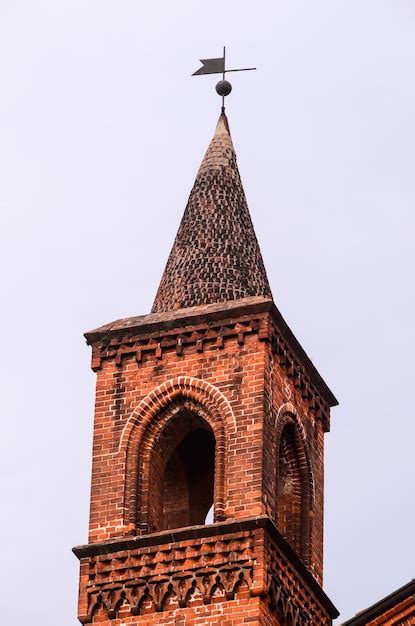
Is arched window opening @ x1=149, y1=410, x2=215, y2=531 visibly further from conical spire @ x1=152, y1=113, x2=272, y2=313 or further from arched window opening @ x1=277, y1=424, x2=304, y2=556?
conical spire @ x1=152, y1=113, x2=272, y2=313

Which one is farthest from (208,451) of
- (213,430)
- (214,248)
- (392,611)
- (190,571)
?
(392,611)

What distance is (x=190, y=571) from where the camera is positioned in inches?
1624

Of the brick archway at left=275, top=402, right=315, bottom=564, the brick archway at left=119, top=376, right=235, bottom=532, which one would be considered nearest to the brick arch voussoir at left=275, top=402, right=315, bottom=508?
the brick archway at left=275, top=402, right=315, bottom=564

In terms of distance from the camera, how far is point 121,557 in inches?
1647

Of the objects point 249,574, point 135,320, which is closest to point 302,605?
point 249,574

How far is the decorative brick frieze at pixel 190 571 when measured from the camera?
40969 mm

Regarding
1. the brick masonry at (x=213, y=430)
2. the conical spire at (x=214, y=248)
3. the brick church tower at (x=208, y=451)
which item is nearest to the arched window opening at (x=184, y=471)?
the brick church tower at (x=208, y=451)

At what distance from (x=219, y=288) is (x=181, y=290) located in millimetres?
632

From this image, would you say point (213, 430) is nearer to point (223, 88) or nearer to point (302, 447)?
point (302, 447)

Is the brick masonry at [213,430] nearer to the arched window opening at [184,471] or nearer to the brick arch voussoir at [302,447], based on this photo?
the brick arch voussoir at [302,447]

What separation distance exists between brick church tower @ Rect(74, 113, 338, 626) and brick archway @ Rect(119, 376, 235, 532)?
A: 0.07ft

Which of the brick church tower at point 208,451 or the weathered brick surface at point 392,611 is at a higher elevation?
the brick church tower at point 208,451

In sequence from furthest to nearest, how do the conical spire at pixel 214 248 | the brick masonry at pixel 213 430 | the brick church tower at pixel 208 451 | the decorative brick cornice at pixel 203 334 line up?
the conical spire at pixel 214 248 < the decorative brick cornice at pixel 203 334 < the brick masonry at pixel 213 430 < the brick church tower at pixel 208 451

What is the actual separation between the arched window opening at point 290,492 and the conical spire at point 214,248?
8.10 ft
